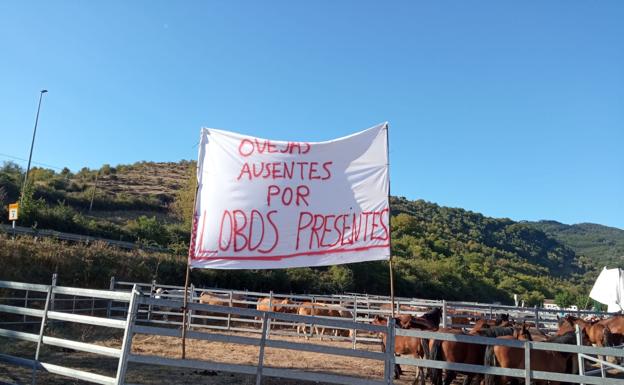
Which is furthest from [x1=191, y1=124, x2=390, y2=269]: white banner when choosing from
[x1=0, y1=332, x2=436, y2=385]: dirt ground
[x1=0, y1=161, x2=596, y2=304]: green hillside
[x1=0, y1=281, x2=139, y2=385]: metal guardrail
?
[x1=0, y1=161, x2=596, y2=304]: green hillside

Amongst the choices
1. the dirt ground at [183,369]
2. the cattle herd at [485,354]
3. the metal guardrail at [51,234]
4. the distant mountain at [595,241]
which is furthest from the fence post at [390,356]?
the distant mountain at [595,241]

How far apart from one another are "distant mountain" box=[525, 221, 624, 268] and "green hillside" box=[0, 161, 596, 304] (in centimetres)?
6653

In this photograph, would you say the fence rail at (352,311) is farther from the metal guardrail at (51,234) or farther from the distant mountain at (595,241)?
the distant mountain at (595,241)

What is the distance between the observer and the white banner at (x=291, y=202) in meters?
5.95

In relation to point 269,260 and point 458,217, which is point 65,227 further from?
point 458,217

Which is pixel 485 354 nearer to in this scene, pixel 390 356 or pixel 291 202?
pixel 390 356

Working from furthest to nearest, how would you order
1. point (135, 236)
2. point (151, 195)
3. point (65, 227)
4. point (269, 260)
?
point (151, 195) < point (135, 236) < point (65, 227) < point (269, 260)

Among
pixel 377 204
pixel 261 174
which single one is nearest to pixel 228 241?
pixel 261 174

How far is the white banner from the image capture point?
595 cm

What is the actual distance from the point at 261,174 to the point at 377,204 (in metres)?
1.52

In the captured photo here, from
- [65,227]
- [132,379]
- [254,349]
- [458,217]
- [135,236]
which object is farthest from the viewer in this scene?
[458,217]

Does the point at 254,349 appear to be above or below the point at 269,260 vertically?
below

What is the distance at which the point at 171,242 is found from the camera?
3234 centimetres

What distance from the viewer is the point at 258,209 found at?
611 centimetres
